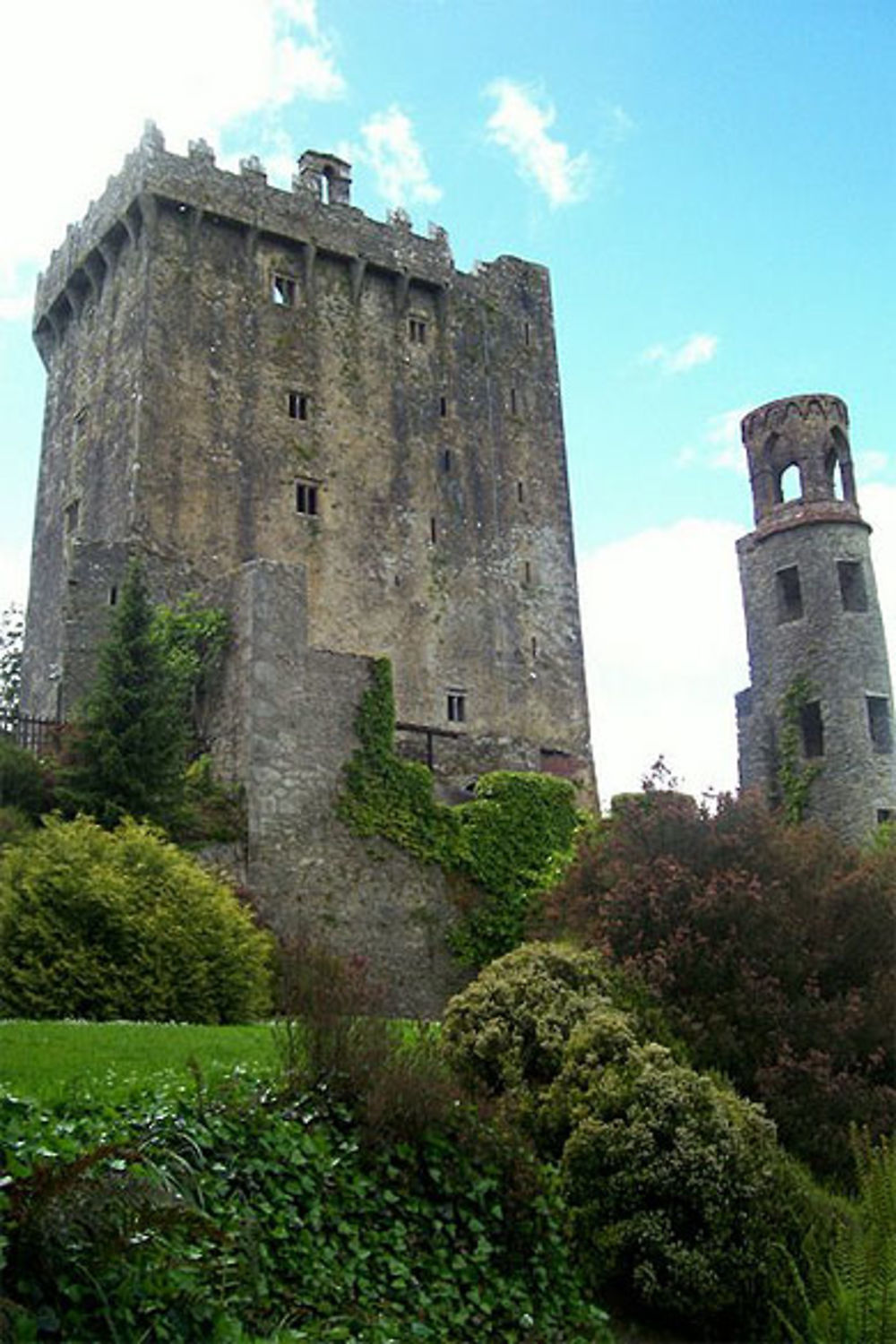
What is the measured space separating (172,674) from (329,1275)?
52.2 feet

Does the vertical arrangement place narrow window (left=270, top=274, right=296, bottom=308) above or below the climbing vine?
above

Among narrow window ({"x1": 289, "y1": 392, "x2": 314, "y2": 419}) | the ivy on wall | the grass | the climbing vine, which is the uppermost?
narrow window ({"x1": 289, "y1": 392, "x2": 314, "y2": 419})

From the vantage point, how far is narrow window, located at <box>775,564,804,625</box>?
3306 cm

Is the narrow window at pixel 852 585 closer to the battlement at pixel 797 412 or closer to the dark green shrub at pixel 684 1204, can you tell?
the battlement at pixel 797 412

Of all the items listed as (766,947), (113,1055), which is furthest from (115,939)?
(766,947)

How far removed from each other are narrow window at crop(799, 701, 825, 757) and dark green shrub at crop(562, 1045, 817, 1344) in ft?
66.5

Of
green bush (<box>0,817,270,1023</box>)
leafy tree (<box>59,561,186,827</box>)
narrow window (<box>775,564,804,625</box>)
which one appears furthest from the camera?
narrow window (<box>775,564,804,625</box>)

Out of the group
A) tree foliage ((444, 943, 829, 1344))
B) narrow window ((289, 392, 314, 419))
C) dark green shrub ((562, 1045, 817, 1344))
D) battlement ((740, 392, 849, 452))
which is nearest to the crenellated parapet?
narrow window ((289, 392, 314, 419))

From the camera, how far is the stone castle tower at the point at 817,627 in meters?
31.0

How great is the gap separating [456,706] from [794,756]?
9476 millimetres

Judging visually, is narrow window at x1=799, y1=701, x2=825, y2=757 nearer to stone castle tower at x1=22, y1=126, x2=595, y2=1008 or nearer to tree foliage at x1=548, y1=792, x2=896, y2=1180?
stone castle tower at x1=22, y1=126, x2=595, y2=1008

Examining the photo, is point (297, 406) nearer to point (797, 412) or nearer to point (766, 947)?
point (797, 412)

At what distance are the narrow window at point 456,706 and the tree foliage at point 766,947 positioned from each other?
1822 centimetres

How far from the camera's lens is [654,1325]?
11.2m
